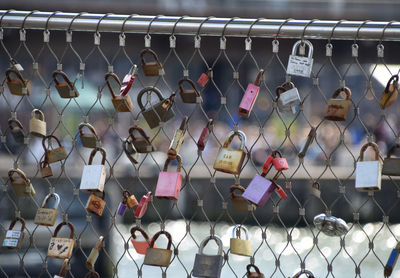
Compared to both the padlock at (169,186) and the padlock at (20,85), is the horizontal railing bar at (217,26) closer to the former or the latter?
the padlock at (20,85)

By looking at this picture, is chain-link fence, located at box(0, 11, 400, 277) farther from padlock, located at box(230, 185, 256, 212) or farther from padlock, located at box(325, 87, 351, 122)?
padlock, located at box(325, 87, 351, 122)

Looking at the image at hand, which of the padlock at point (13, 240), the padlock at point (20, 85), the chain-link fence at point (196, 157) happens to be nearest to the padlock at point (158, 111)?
the padlock at point (20, 85)

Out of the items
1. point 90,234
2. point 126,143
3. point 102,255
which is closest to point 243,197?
point 126,143

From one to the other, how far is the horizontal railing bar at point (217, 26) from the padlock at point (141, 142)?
0.59 ft

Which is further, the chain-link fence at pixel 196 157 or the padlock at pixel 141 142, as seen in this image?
the chain-link fence at pixel 196 157

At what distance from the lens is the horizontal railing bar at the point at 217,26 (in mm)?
1114

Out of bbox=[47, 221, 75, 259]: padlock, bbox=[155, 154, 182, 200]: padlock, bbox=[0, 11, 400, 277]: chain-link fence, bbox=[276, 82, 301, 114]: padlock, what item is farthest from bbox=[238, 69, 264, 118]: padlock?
bbox=[0, 11, 400, 277]: chain-link fence

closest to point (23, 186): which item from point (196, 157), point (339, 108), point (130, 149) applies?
point (130, 149)

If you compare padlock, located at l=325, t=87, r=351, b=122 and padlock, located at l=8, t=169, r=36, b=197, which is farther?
padlock, located at l=8, t=169, r=36, b=197

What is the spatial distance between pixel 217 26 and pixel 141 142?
246mm

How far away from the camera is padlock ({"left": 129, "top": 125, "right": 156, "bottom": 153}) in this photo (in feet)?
3.83

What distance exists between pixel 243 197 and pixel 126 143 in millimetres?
235

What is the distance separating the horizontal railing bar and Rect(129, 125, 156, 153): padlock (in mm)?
179

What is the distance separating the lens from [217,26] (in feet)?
3.79
